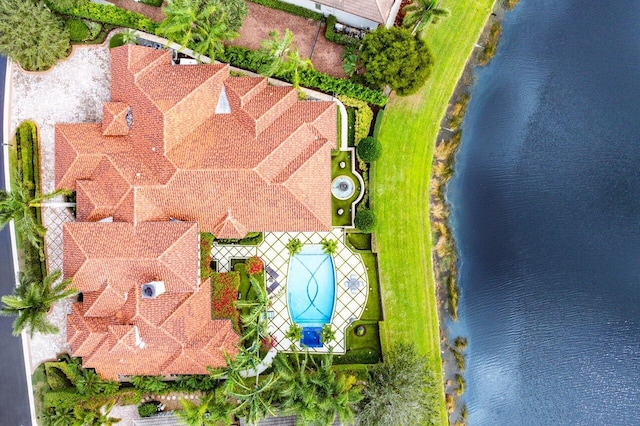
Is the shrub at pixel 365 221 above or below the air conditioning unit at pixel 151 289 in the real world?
above

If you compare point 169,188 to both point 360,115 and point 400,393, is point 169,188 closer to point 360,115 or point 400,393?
point 360,115

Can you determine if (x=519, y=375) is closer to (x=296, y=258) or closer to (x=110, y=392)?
(x=296, y=258)

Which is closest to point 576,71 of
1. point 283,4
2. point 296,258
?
point 283,4

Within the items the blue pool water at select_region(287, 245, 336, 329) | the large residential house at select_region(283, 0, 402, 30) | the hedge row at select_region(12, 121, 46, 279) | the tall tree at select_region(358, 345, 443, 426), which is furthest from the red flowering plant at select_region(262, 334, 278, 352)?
the large residential house at select_region(283, 0, 402, 30)

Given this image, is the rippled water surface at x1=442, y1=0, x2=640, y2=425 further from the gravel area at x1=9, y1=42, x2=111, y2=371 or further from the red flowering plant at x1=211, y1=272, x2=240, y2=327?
the gravel area at x1=9, y1=42, x2=111, y2=371

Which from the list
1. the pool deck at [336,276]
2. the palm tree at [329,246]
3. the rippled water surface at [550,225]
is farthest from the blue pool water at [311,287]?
the rippled water surface at [550,225]

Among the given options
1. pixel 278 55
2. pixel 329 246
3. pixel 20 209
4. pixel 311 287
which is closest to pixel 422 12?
pixel 278 55

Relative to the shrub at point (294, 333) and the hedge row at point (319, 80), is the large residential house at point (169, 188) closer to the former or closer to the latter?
the hedge row at point (319, 80)
